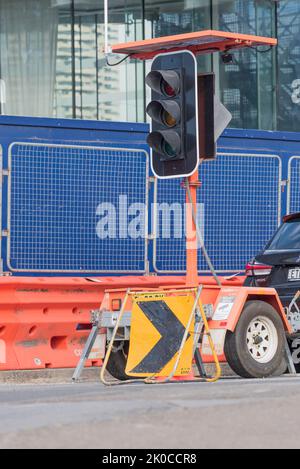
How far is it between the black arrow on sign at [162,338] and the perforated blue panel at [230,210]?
3.11 metres

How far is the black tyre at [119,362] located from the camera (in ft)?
40.9

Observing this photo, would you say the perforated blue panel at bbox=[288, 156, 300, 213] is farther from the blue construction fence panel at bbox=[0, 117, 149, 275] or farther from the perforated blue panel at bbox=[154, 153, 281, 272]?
the blue construction fence panel at bbox=[0, 117, 149, 275]

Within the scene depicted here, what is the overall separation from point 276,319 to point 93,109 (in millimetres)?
17174

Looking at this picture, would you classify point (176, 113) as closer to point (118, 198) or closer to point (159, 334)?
point (159, 334)

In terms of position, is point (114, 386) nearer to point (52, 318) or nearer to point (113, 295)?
point (113, 295)

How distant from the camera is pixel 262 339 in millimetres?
12008

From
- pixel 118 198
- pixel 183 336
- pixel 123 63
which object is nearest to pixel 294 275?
pixel 183 336

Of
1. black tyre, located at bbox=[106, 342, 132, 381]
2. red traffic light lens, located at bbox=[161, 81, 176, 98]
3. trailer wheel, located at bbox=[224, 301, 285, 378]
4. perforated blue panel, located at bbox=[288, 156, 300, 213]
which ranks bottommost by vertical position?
black tyre, located at bbox=[106, 342, 132, 381]

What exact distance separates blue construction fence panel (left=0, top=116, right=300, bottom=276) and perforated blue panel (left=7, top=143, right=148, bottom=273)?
0.01 m

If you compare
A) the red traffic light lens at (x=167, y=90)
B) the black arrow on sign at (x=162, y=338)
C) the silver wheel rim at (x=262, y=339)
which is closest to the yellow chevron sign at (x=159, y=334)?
the black arrow on sign at (x=162, y=338)

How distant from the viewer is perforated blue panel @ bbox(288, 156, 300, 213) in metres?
15.7

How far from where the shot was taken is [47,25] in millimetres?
29188

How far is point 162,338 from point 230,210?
3941 millimetres

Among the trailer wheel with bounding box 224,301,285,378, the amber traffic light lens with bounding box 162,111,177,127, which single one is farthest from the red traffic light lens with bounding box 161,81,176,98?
the trailer wheel with bounding box 224,301,285,378
